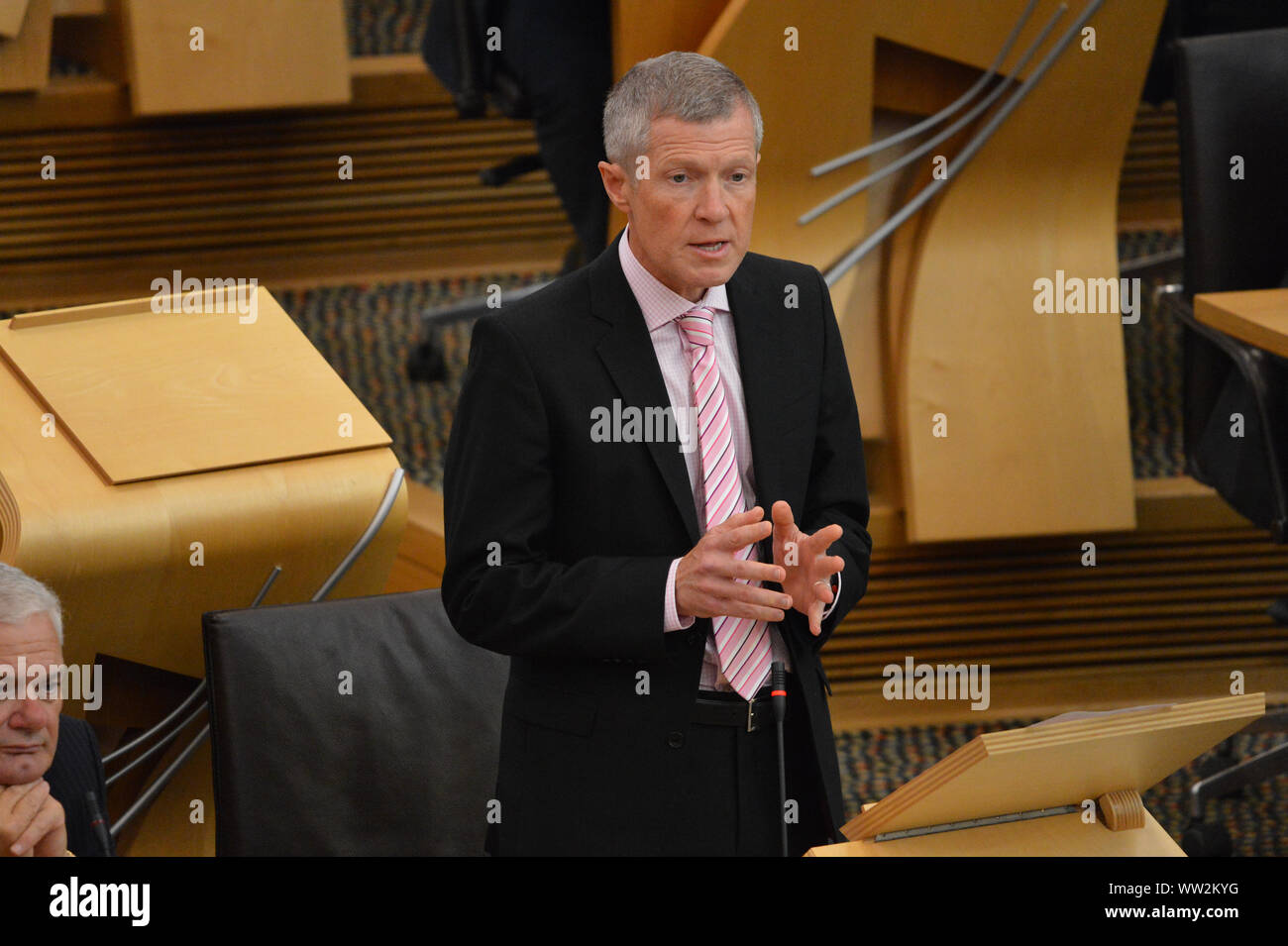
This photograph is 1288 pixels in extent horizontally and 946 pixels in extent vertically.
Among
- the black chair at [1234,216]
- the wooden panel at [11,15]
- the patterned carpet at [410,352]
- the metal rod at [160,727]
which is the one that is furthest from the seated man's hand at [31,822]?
the wooden panel at [11,15]

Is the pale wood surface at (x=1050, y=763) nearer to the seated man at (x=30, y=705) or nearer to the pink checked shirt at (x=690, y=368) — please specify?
the pink checked shirt at (x=690, y=368)

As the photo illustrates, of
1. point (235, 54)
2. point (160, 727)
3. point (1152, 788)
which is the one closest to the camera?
point (160, 727)

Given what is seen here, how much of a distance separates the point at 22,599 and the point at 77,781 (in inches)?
9.7

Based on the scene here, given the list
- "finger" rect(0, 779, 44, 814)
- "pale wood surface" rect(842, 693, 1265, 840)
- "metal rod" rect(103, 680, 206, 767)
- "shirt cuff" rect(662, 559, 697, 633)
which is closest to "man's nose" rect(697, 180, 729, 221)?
"shirt cuff" rect(662, 559, 697, 633)

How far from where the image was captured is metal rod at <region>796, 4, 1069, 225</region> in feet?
10.6

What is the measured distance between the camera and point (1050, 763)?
4.48 feet

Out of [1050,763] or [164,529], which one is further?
[164,529]

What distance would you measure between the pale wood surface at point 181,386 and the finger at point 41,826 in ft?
1.71

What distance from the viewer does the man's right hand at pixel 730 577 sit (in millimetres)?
1503

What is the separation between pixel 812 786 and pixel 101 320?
1.17 metres

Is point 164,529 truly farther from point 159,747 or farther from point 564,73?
point 564,73

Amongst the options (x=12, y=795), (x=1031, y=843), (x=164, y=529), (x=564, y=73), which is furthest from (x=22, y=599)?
(x=564, y=73)

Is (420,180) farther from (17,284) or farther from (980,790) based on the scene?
(980,790)
